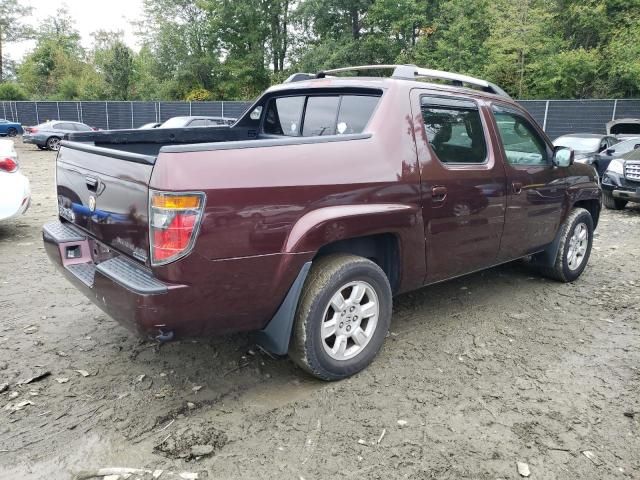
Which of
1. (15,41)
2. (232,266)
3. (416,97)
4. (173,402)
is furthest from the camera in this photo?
(15,41)

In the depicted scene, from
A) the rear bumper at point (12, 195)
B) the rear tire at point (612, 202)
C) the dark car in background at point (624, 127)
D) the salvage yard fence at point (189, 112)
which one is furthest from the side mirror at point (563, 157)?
the salvage yard fence at point (189, 112)

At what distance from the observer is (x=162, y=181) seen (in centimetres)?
244

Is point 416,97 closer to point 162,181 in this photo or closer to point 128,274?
point 162,181

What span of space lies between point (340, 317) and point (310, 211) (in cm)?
74

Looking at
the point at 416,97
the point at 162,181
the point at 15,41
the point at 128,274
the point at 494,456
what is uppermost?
the point at 15,41

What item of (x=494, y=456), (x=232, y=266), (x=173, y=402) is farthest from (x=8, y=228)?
(x=494, y=456)

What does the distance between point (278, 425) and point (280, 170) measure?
137 centimetres

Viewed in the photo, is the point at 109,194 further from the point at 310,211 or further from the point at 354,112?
the point at 354,112

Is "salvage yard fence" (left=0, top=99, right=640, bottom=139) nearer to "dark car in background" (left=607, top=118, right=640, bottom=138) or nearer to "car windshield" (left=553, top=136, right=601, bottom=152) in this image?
"dark car in background" (left=607, top=118, right=640, bottom=138)

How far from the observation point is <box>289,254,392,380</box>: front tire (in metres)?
2.99

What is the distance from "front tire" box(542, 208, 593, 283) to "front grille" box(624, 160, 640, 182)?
505cm

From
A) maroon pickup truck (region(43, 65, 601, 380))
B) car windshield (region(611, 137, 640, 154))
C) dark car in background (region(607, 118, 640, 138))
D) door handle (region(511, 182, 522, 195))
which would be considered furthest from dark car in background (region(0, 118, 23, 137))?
door handle (region(511, 182, 522, 195))

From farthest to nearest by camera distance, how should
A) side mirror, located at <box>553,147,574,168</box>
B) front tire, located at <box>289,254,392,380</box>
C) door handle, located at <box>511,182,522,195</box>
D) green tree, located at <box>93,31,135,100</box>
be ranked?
green tree, located at <box>93,31,135,100</box>
side mirror, located at <box>553,147,574,168</box>
door handle, located at <box>511,182,522,195</box>
front tire, located at <box>289,254,392,380</box>

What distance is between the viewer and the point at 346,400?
120 inches
